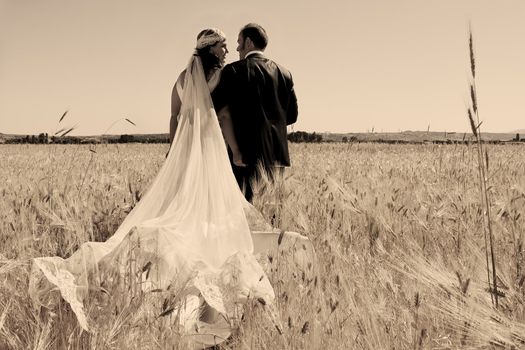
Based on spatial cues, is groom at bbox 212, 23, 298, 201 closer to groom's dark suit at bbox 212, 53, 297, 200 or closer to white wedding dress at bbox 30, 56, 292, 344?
groom's dark suit at bbox 212, 53, 297, 200

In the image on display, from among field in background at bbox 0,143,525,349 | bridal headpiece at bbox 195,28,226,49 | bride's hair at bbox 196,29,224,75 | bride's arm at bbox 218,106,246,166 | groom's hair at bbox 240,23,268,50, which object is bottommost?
field in background at bbox 0,143,525,349

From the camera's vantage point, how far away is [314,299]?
67.1 inches

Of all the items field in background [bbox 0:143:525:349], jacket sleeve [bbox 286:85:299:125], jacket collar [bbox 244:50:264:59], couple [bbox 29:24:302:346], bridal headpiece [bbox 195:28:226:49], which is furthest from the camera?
jacket sleeve [bbox 286:85:299:125]

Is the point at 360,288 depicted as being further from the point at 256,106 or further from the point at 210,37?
the point at 256,106

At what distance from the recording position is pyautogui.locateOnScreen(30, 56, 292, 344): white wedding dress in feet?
6.01

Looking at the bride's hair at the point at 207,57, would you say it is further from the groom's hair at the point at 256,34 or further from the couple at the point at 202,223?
the groom's hair at the point at 256,34

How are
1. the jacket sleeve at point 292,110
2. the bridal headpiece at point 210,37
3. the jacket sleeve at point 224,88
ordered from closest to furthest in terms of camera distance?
the bridal headpiece at point 210,37 < the jacket sleeve at point 224,88 < the jacket sleeve at point 292,110

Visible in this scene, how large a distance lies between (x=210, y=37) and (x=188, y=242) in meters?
1.69

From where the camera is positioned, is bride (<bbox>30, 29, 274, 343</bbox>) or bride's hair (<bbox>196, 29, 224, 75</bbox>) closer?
bride (<bbox>30, 29, 274, 343</bbox>)

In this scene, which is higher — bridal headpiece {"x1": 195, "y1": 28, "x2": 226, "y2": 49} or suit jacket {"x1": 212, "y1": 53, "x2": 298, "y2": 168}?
bridal headpiece {"x1": 195, "y1": 28, "x2": 226, "y2": 49}

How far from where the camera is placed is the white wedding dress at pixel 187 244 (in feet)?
6.01

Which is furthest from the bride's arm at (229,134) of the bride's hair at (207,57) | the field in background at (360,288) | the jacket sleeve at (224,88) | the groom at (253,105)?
the field in background at (360,288)

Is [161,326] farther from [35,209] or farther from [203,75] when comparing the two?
[203,75]

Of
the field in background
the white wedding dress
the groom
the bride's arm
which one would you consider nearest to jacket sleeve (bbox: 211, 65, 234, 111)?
the groom
